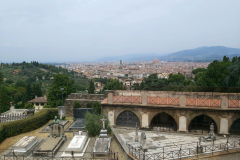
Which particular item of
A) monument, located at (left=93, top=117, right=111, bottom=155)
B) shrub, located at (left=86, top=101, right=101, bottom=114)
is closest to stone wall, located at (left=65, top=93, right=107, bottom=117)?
shrub, located at (left=86, top=101, right=101, bottom=114)

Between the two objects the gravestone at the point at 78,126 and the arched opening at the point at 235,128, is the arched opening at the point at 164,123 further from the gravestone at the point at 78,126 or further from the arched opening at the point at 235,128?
the gravestone at the point at 78,126

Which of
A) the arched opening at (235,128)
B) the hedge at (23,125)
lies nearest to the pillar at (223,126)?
the arched opening at (235,128)

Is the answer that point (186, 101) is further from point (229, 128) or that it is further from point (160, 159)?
point (160, 159)

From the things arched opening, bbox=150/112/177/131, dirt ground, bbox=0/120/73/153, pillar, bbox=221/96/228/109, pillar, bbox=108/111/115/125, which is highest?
pillar, bbox=221/96/228/109

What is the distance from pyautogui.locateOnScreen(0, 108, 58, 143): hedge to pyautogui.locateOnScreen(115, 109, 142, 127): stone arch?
8263 millimetres

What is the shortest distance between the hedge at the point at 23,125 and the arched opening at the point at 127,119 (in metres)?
8.36

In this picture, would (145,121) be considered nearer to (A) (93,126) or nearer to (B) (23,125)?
(A) (93,126)

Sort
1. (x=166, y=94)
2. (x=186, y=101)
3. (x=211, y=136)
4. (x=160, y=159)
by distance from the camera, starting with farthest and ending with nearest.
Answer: (x=166, y=94) → (x=186, y=101) → (x=211, y=136) → (x=160, y=159)

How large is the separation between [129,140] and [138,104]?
377 cm

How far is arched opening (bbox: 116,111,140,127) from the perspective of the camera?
18516mm

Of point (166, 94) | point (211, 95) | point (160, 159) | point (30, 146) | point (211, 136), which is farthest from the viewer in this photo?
point (166, 94)

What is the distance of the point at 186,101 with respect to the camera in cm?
1753

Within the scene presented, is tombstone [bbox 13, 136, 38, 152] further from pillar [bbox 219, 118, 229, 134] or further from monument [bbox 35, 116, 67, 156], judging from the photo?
pillar [bbox 219, 118, 229, 134]

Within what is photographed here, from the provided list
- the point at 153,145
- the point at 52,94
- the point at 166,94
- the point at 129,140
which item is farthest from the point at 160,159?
the point at 52,94
